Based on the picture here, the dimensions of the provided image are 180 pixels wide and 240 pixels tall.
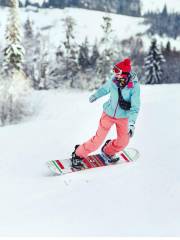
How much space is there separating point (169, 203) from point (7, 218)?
1791 mm

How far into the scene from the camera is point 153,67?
1724 inches

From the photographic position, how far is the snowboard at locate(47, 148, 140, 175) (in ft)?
21.5

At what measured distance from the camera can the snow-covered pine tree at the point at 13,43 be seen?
102ft

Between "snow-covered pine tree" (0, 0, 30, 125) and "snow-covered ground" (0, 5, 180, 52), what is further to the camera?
"snow-covered ground" (0, 5, 180, 52)

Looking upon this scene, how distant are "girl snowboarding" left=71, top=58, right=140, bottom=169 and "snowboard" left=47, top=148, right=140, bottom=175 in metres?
0.08

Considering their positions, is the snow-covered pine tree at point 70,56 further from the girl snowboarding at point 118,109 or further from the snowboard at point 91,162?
the girl snowboarding at point 118,109

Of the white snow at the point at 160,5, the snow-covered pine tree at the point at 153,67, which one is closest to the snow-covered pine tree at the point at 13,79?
the snow-covered pine tree at the point at 153,67

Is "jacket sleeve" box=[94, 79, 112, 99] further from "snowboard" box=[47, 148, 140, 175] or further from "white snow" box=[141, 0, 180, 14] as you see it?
"white snow" box=[141, 0, 180, 14]

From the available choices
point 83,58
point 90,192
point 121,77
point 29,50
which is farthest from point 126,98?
point 29,50

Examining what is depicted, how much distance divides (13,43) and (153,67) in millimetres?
16267

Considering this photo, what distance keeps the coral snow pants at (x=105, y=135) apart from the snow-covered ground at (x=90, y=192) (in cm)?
35

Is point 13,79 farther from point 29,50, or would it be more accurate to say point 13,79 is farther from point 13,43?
point 29,50

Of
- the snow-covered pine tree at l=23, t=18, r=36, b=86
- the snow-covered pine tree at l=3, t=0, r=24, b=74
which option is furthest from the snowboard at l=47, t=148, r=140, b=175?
the snow-covered pine tree at l=23, t=18, r=36, b=86

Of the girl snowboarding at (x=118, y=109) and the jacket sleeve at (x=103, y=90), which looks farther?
the jacket sleeve at (x=103, y=90)
